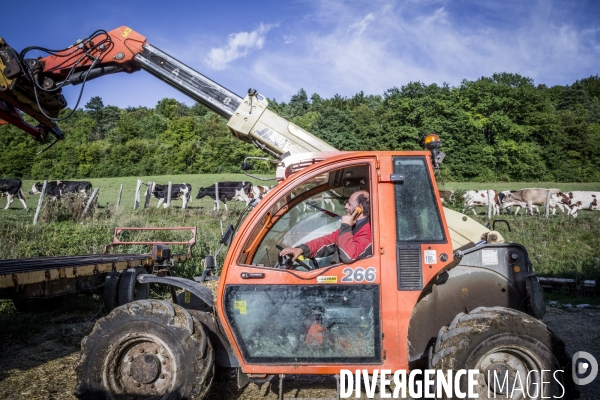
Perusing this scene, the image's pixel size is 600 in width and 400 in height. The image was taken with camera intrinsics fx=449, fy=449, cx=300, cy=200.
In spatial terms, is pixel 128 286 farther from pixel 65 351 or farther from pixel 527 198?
pixel 527 198

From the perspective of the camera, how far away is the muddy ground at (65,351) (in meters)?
4.63

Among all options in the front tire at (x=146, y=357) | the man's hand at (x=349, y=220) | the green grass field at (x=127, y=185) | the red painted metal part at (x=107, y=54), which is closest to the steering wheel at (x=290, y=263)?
the man's hand at (x=349, y=220)

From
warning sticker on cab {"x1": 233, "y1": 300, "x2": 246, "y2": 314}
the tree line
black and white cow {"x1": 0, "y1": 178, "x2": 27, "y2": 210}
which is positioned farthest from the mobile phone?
the tree line

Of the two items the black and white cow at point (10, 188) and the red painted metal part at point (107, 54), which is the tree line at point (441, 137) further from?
the red painted metal part at point (107, 54)

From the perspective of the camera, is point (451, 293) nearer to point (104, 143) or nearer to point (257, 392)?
point (257, 392)

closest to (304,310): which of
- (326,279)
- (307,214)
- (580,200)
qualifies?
(326,279)

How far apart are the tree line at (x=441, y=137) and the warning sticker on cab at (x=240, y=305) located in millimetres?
46629

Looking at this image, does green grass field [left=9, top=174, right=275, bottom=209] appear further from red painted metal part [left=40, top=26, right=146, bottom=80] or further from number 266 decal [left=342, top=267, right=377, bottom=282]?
number 266 decal [left=342, top=267, right=377, bottom=282]

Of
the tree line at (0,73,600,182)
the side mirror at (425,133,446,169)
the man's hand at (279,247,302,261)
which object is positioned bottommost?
the man's hand at (279,247,302,261)

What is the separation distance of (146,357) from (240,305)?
3.00 ft

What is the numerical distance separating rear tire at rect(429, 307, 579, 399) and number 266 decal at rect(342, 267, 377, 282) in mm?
735

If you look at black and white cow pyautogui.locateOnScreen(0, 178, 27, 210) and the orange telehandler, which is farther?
black and white cow pyautogui.locateOnScreen(0, 178, 27, 210)

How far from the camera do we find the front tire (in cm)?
372

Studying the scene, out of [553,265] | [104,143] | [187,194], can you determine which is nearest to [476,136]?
[187,194]
